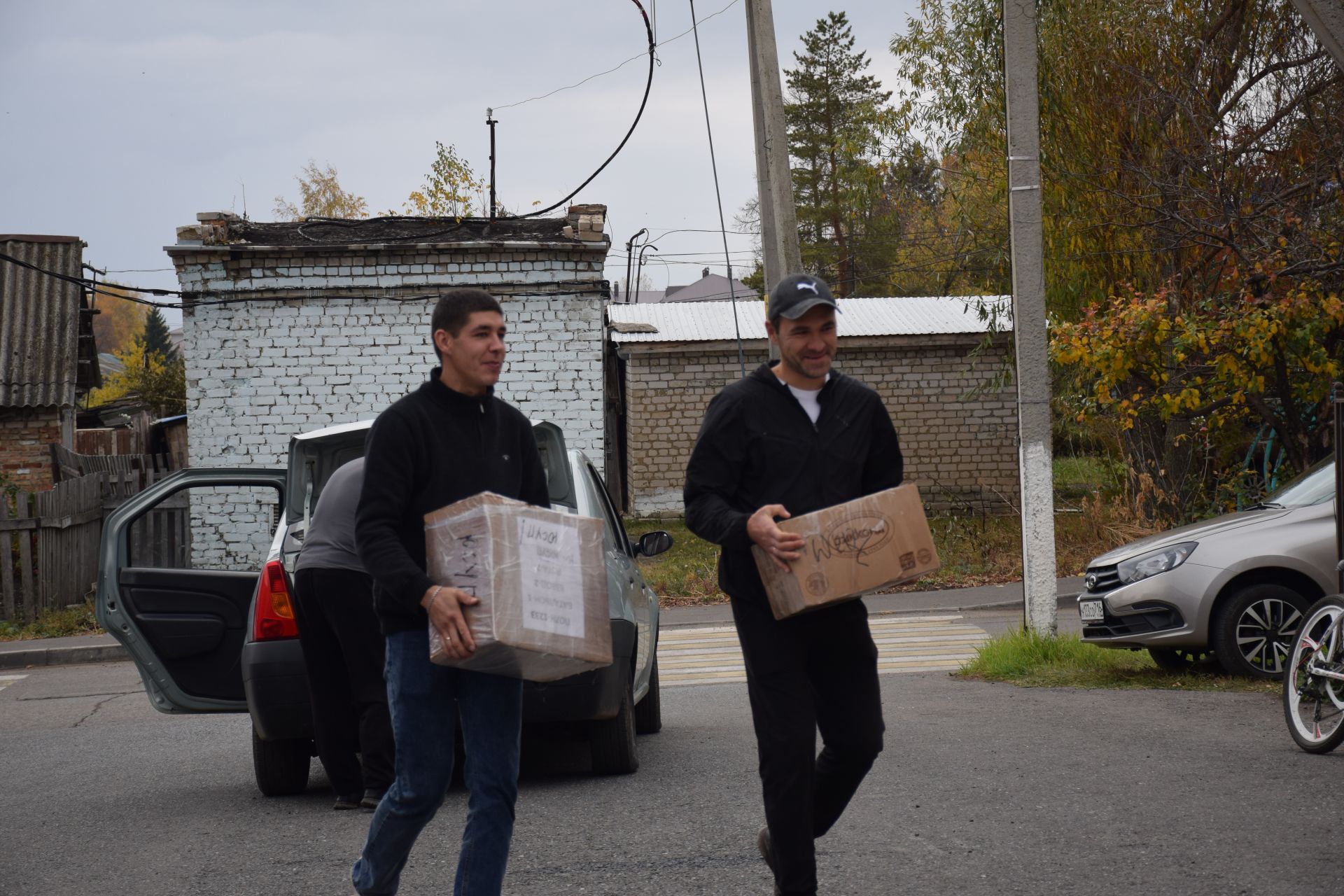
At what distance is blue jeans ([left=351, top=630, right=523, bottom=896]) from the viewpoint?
386 cm

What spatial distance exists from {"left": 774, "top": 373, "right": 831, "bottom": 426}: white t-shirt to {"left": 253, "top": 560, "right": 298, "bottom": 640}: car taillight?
3.12 meters

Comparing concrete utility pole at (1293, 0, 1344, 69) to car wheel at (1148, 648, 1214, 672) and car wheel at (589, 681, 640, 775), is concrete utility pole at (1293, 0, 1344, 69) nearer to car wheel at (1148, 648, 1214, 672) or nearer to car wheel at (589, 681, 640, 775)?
car wheel at (1148, 648, 1214, 672)

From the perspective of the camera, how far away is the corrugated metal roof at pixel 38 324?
22.4 m

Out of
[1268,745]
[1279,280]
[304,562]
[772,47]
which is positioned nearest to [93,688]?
[304,562]

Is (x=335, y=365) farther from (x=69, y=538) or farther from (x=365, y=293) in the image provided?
(x=69, y=538)

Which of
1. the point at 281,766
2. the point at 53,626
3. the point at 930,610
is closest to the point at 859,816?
the point at 281,766

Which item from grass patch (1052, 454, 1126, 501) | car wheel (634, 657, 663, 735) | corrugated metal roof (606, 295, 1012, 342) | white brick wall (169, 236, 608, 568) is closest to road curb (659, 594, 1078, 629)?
grass patch (1052, 454, 1126, 501)

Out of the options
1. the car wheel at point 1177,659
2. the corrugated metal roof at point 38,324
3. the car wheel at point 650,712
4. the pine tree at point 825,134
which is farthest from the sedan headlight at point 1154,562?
the pine tree at point 825,134

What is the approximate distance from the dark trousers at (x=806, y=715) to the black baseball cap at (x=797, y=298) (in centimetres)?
83

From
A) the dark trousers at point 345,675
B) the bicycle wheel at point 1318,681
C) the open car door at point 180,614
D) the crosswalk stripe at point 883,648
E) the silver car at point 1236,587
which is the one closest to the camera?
the dark trousers at point 345,675

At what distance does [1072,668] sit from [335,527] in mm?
5740

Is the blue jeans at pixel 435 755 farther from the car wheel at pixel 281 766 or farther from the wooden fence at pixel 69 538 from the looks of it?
the wooden fence at pixel 69 538

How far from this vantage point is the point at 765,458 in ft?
13.4

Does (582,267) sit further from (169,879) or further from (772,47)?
(169,879)
